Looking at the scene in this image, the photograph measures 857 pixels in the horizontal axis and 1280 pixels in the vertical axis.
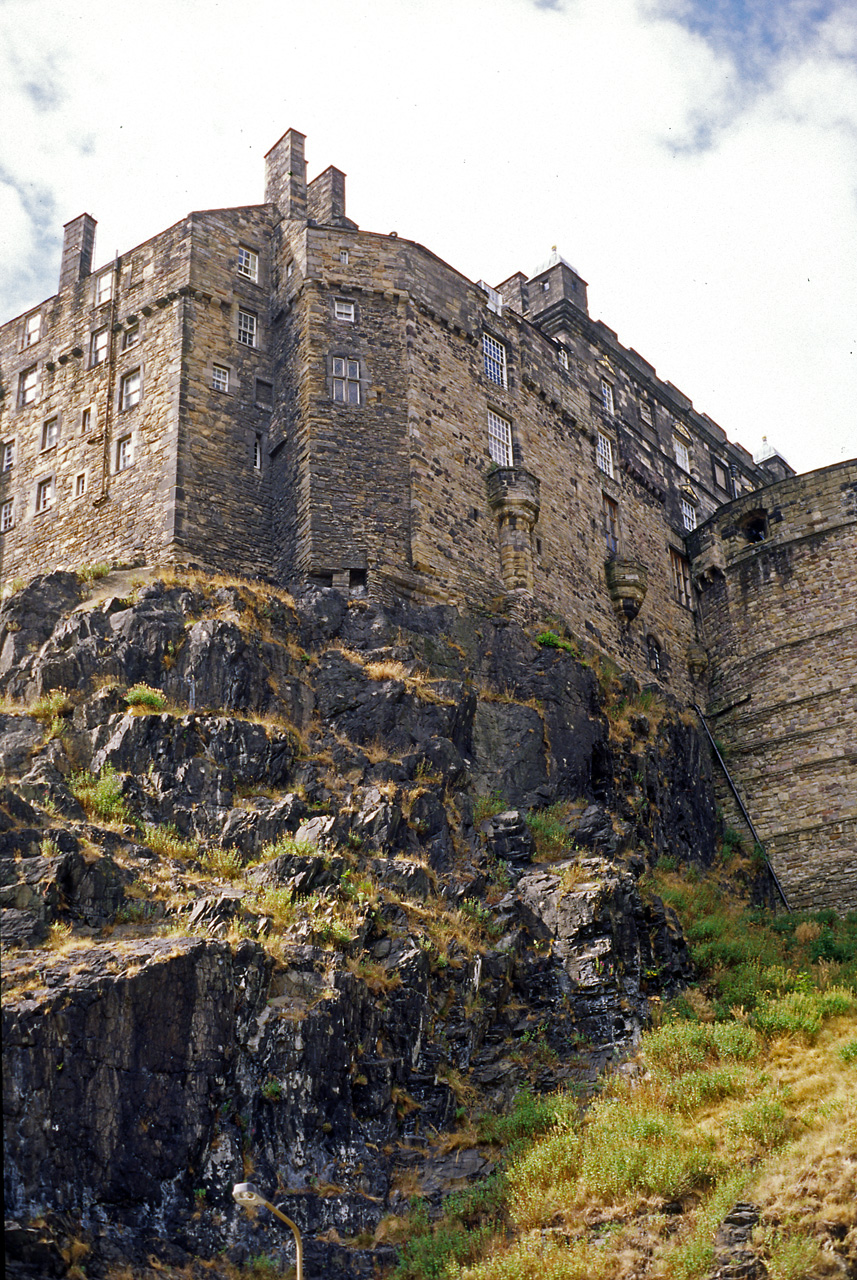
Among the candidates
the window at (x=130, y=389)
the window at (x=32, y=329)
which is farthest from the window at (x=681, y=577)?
the window at (x=32, y=329)

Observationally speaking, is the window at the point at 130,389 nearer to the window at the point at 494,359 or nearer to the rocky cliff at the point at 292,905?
the rocky cliff at the point at 292,905

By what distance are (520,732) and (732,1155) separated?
12.5 meters

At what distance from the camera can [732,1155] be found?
2162 cm

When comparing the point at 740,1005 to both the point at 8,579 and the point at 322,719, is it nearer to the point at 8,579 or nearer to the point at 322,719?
the point at 322,719

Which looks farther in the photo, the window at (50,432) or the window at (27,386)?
the window at (27,386)

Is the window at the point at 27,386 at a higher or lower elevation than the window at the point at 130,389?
higher

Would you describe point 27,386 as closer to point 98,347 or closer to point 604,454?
point 98,347

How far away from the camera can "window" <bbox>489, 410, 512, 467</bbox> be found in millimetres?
38906

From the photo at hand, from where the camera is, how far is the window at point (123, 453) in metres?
35.8

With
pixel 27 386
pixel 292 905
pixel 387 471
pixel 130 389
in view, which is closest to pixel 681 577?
pixel 387 471

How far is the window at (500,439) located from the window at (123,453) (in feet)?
33.6

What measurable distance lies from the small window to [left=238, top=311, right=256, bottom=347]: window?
60.5ft

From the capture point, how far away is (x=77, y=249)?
134 feet

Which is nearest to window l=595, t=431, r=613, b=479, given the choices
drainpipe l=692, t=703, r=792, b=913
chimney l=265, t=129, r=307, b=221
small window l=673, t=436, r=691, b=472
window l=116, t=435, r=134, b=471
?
small window l=673, t=436, r=691, b=472
